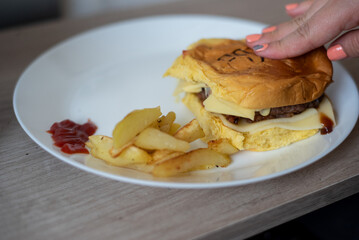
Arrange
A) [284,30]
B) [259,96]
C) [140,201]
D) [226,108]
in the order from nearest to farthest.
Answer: [140,201] → [259,96] → [226,108] → [284,30]

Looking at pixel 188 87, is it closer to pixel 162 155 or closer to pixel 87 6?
pixel 162 155

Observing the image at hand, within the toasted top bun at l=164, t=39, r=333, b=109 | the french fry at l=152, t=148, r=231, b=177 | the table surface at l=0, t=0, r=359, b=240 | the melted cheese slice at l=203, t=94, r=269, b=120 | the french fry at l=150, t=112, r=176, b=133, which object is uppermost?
the toasted top bun at l=164, t=39, r=333, b=109

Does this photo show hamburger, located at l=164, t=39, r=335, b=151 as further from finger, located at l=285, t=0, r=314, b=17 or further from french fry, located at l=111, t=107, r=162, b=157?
finger, located at l=285, t=0, r=314, b=17

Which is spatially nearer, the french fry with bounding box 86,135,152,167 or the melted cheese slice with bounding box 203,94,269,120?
the french fry with bounding box 86,135,152,167

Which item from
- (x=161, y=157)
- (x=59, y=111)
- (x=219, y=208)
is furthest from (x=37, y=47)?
(x=219, y=208)

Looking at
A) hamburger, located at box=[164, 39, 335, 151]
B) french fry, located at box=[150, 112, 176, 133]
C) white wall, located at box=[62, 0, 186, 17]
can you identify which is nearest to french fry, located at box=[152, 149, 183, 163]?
french fry, located at box=[150, 112, 176, 133]

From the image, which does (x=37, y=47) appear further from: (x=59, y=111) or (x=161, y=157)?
(x=161, y=157)

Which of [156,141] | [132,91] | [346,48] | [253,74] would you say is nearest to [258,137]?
[253,74]
